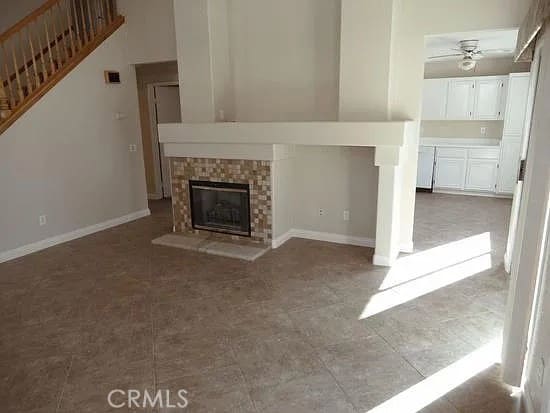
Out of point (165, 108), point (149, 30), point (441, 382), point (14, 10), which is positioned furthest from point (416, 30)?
point (14, 10)

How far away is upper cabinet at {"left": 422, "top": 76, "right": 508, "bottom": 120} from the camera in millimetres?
6938

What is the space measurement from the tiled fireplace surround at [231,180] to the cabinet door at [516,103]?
4911 mm

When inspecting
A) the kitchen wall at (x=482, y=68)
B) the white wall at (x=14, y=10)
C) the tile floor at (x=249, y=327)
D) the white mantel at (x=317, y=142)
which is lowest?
the tile floor at (x=249, y=327)

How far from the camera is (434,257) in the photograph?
4145mm

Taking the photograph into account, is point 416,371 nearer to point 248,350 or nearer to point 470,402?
point 470,402

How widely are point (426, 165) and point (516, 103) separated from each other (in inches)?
70.7

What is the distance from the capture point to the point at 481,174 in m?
7.14

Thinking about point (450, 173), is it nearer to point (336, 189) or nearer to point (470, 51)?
point (470, 51)

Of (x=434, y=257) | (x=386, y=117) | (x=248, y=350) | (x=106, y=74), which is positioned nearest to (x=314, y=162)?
(x=386, y=117)

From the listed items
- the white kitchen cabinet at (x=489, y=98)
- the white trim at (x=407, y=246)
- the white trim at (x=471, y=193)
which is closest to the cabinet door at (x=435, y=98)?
the white kitchen cabinet at (x=489, y=98)

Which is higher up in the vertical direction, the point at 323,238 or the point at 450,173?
the point at 450,173

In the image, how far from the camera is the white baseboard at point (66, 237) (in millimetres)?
4287

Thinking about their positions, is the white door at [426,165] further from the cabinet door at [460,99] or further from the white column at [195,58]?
the white column at [195,58]

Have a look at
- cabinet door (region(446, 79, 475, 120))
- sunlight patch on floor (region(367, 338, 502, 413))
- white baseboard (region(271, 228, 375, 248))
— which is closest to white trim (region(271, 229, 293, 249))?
white baseboard (region(271, 228, 375, 248))
